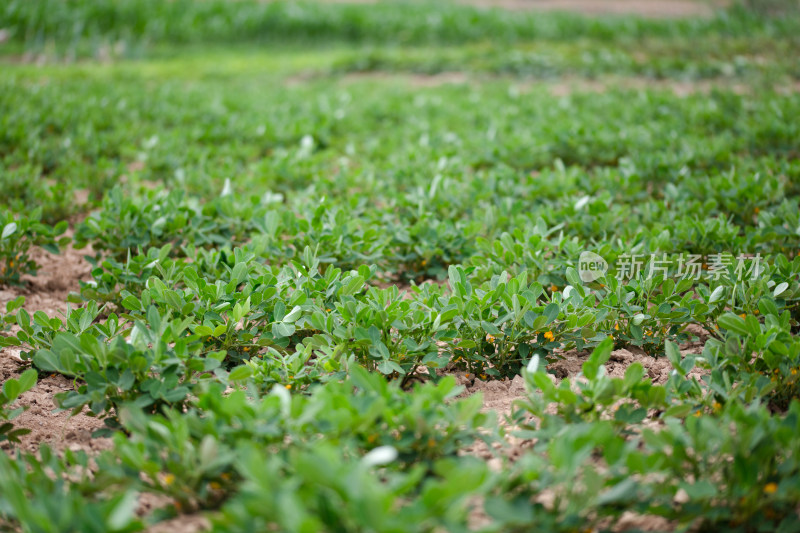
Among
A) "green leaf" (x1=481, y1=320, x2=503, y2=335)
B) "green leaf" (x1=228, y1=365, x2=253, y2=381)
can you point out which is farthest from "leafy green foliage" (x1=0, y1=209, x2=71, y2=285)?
"green leaf" (x1=481, y1=320, x2=503, y2=335)

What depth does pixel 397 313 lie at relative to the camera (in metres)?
2.14

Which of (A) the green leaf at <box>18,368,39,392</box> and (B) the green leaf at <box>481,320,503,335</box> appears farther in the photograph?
(B) the green leaf at <box>481,320,503,335</box>

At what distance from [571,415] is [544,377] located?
0.14 metres

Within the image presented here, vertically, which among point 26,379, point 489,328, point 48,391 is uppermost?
point 26,379

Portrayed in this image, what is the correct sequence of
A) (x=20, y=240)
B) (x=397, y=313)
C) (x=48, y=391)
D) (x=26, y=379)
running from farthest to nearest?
(x=20, y=240), (x=48, y=391), (x=397, y=313), (x=26, y=379)

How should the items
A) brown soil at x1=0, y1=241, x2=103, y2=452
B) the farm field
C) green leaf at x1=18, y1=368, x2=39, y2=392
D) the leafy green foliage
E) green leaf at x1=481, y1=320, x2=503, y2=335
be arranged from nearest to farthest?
1. the farm field
2. green leaf at x1=18, y1=368, x2=39, y2=392
3. brown soil at x1=0, y1=241, x2=103, y2=452
4. green leaf at x1=481, y1=320, x2=503, y2=335
5. the leafy green foliage

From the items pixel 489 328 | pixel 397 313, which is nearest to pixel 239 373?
pixel 397 313

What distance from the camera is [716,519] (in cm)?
148

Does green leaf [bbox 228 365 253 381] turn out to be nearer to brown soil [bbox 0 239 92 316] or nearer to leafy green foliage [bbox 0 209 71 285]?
brown soil [bbox 0 239 92 316]

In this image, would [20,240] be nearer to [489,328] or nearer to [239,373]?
[239,373]

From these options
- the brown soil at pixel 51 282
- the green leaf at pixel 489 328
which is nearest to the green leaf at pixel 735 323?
the green leaf at pixel 489 328

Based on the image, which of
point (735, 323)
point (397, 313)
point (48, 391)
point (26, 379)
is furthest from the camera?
point (48, 391)

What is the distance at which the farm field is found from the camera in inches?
56.4

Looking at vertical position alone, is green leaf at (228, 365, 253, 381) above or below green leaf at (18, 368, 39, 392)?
below
